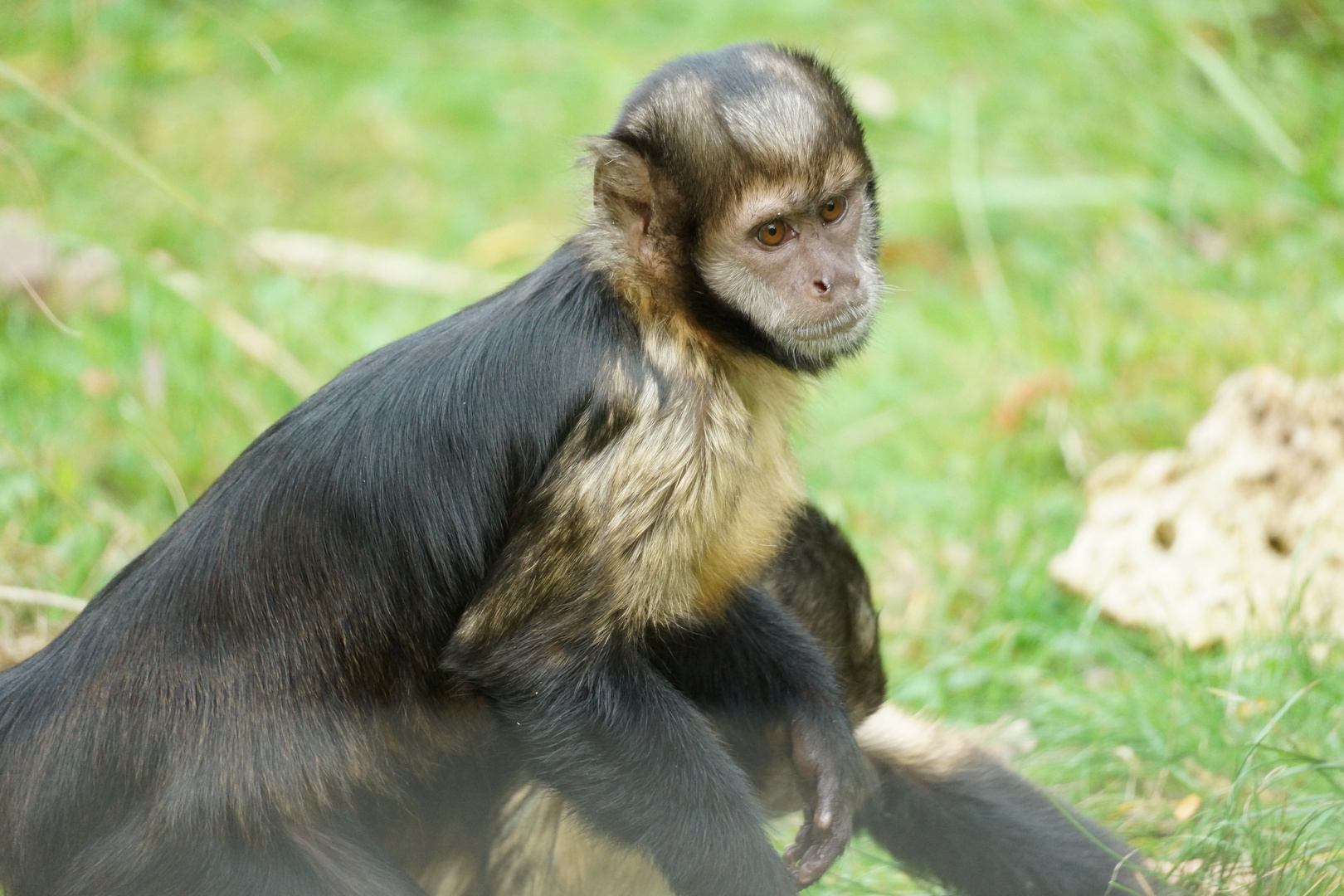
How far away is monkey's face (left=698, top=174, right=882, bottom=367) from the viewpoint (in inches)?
131

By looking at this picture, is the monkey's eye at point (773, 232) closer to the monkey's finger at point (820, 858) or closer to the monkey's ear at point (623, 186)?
the monkey's ear at point (623, 186)

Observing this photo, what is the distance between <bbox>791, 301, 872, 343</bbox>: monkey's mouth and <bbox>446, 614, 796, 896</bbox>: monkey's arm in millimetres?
907

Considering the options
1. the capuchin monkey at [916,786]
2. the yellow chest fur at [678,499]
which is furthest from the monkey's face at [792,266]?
the capuchin monkey at [916,786]

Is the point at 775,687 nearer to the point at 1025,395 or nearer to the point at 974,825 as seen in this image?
the point at 974,825

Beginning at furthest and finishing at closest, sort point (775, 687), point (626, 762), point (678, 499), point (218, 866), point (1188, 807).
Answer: point (1188, 807) → point (775, 687) → point (678, 499) → point (626, 762) → point (218, 866)

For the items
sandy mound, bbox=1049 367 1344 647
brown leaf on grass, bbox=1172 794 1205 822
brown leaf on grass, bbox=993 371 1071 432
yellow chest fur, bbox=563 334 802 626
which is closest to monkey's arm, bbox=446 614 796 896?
yellow chest fur, bbox=563 334 802 626

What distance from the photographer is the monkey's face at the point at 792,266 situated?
3.32 m

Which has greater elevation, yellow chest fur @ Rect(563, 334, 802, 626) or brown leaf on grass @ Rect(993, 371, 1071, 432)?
yellow chest fur @ Rect(563, 334, 802, 626)

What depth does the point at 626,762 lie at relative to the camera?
9.68 ft

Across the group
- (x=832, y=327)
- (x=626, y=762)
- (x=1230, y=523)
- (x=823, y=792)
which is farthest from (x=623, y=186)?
(x=1230, y=523)

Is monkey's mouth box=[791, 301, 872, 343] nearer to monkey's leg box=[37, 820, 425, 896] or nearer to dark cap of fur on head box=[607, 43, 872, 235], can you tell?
dark cap of fur on head box=[607, 43, 872, 235]

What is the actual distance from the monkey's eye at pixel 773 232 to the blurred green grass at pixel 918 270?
3.50 feet

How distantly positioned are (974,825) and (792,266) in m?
1.61

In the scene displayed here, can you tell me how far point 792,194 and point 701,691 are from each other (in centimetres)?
127
